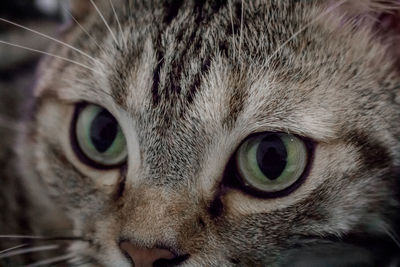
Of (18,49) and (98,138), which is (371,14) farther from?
(18,49)

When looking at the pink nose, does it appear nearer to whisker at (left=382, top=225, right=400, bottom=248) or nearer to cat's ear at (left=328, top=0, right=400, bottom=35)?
whisker at (left=382, top=225, right=400, bottom=248)

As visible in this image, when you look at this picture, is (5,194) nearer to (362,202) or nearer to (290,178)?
(290,178)

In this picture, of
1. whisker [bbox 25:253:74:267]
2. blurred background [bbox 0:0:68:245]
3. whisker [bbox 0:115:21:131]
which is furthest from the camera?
blurred background [bbox 0:0:68:245]

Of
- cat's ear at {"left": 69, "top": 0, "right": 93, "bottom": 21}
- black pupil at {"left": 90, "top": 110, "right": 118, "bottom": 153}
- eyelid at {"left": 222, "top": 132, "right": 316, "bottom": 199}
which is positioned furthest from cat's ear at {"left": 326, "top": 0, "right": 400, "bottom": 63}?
cat's ear at {"left": 69, "top": 0, "right": 93, "bottom": 21}

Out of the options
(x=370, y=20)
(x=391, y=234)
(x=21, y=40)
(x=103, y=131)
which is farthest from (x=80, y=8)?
(x=391, y=234)

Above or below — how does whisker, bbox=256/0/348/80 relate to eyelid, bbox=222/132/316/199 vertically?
above

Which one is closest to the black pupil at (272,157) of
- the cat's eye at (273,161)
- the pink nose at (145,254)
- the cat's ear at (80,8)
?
the cat's eye at (273,161)

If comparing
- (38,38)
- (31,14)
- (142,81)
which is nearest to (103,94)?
(142,81)
